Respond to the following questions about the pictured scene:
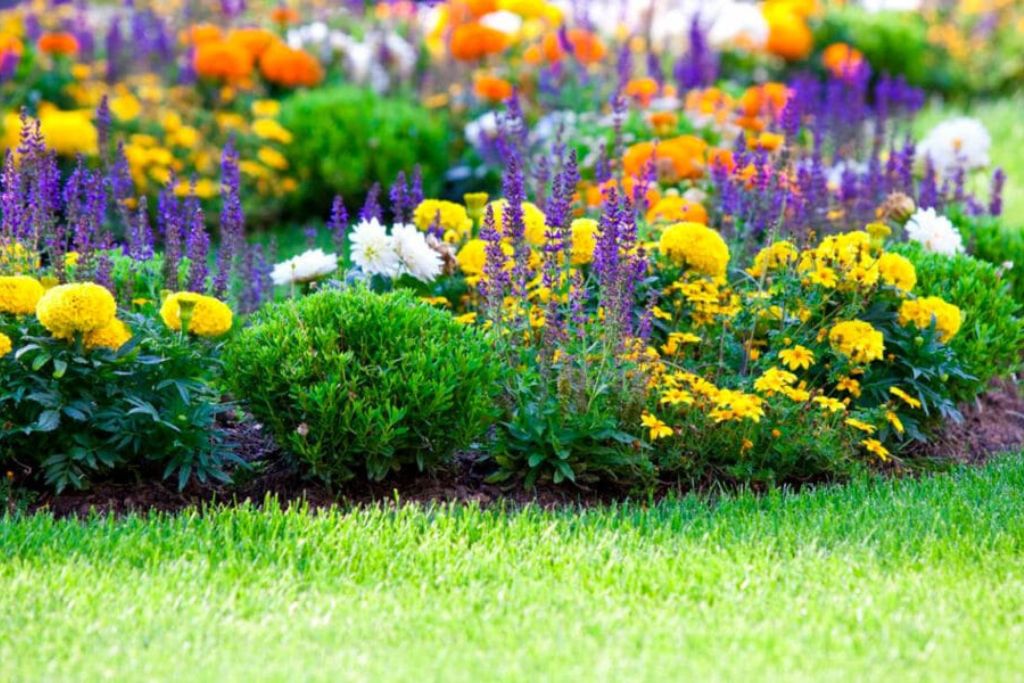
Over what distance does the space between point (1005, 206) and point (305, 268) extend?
5.75 m

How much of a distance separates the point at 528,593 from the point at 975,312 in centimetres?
263

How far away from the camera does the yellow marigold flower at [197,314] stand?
13.9ft

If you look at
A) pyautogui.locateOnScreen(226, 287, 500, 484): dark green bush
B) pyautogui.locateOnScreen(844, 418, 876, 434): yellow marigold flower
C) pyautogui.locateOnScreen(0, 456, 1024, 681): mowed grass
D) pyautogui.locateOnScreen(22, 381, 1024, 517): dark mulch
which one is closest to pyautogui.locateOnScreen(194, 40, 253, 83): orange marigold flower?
pyautogui.locateOnScreen(22, 381, 1024, 517): dark mulch

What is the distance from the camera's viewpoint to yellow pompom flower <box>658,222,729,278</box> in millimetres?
4996

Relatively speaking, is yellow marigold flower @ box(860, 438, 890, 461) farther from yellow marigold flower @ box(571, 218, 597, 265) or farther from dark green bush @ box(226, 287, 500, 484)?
dark green bush @ box(226, 287, 500, 484)

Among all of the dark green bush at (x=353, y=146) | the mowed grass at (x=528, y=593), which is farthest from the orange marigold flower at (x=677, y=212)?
the dark green bush at (x=353, y=146)

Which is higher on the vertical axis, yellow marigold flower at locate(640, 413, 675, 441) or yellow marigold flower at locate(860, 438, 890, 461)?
yellow marigold flower at locate(640, 413, 675, 441)

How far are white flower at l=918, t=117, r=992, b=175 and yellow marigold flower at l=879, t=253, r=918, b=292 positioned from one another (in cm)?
261

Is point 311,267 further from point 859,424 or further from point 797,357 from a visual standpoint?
point 859,424

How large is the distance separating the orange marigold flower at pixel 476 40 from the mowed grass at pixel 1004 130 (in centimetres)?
330

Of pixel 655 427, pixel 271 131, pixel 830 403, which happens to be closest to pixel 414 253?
pixel 655 427

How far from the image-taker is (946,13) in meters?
13.9

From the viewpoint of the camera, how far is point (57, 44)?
9062 mm

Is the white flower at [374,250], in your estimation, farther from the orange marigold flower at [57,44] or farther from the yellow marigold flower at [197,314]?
the orange marigold flower at [57,44]
